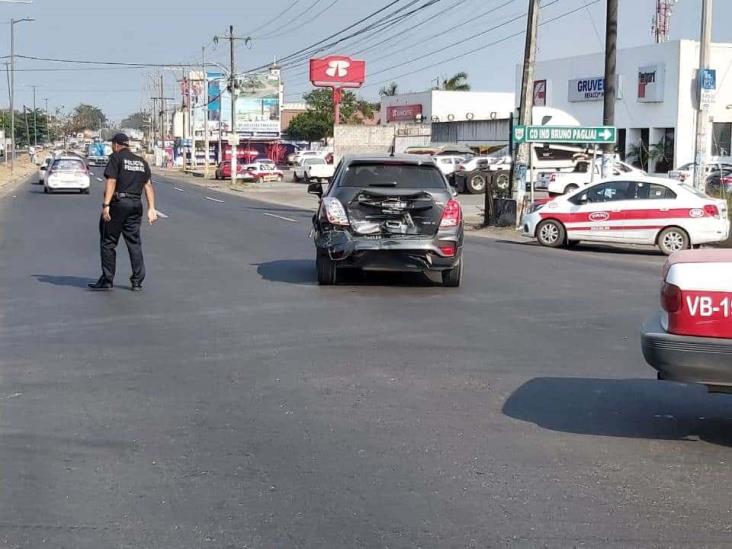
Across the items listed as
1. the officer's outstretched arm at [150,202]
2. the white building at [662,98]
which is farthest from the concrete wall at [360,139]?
the officer's outstretched arm at [150,202]

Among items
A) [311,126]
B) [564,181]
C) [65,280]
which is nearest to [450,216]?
[65,280]

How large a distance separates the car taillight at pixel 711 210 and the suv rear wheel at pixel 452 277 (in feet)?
26.6

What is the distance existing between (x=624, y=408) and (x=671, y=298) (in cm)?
154

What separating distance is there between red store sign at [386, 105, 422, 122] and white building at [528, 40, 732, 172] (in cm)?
2890

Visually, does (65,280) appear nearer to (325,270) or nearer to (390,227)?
(325,270)

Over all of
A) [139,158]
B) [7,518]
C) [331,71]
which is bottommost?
[7,518]

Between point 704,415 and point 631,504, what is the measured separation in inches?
82.8

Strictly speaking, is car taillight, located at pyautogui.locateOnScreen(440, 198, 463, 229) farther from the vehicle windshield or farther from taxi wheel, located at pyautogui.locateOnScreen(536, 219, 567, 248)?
the vehicle windshield

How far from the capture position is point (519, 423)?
7.06m

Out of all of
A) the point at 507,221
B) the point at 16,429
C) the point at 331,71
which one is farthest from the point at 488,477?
the point at 331,71

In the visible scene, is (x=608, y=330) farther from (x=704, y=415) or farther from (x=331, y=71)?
(x=331, y=71)

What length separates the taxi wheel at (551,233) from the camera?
21.7 m

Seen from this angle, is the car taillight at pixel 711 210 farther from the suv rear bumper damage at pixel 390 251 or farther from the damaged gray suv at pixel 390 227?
the suv rear bumper damage at pixel 390 251

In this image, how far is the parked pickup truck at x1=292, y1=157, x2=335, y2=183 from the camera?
5763 centimetres
